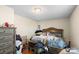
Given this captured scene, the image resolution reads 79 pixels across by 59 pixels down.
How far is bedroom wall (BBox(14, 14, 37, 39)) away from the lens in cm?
130

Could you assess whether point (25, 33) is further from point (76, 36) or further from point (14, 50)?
point (76, 36)

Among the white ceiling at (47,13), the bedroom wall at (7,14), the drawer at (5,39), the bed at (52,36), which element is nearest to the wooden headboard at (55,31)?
the bed at (52,36)

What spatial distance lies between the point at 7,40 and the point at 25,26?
14.9 inches

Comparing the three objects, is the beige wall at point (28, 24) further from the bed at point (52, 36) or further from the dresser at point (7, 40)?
the dresser at point (7, 40)

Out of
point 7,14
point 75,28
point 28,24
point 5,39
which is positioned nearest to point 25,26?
point 28,24

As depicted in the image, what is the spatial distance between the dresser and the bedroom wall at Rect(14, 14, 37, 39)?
138 millimetres

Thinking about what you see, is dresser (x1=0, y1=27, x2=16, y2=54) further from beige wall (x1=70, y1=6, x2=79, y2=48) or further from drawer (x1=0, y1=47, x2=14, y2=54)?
beige wall (x1=70, y1=6, x2=79, y2=48)

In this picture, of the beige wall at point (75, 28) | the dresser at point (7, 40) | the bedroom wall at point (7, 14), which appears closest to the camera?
the bedroom wall at point (7, 14)

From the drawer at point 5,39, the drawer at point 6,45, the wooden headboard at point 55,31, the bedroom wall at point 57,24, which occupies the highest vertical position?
the bedroom wall at point 57,24

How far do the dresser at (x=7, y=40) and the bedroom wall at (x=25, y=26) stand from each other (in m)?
0.14

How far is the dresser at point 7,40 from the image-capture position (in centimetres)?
A: 142

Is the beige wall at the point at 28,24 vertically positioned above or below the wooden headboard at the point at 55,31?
above

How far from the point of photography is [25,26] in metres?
1.36

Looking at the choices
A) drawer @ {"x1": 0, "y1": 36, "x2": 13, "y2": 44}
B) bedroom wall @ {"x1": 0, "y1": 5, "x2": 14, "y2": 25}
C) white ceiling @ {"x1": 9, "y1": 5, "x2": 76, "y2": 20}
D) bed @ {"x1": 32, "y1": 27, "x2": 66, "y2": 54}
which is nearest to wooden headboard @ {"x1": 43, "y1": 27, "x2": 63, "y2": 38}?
bed @ {"x1": 32, "y1": 27, "x2": 66, "y2": 54}
